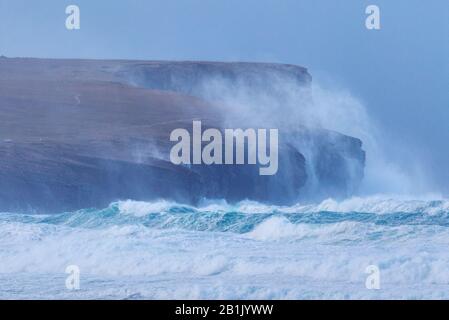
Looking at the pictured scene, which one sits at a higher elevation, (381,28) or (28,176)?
(381,28)

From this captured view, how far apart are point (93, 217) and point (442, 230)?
2.77m

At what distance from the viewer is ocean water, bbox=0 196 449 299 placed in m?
9.48

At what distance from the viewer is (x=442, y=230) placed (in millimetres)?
10266

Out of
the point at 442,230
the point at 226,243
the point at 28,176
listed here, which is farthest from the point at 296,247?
the point at 28,176
